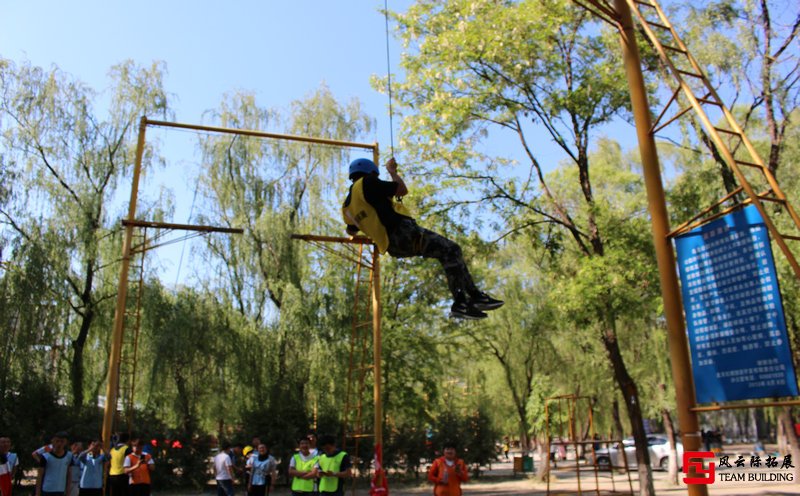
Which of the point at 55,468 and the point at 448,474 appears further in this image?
the point at 55,468

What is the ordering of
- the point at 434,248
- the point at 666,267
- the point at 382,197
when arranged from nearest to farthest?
the point at 666,267, the point at 382,197, the point at 434,248

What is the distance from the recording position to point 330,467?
7.52m

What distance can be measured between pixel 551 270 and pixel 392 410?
36.8 ft

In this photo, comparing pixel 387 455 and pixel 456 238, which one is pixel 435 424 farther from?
pixel 456 238

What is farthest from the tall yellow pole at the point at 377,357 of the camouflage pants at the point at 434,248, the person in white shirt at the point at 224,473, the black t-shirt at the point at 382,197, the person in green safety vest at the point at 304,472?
the black t-shirt at the point at 382,197

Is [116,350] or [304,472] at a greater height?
[116,350]

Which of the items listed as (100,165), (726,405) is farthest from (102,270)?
(726,405)

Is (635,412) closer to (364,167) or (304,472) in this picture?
(304,472)

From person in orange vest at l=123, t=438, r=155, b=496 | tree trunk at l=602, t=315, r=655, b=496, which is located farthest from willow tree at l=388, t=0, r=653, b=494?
person in orange vest at l=123, t=438, r=155, b=496

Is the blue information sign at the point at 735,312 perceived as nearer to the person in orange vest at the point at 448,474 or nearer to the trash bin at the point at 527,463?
the person in orange vest at the point at 448,474

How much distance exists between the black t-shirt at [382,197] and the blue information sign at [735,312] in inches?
104

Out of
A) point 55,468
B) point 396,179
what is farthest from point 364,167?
point 55,468

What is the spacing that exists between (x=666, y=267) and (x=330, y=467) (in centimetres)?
436

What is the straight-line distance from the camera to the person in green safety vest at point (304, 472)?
7559mm
